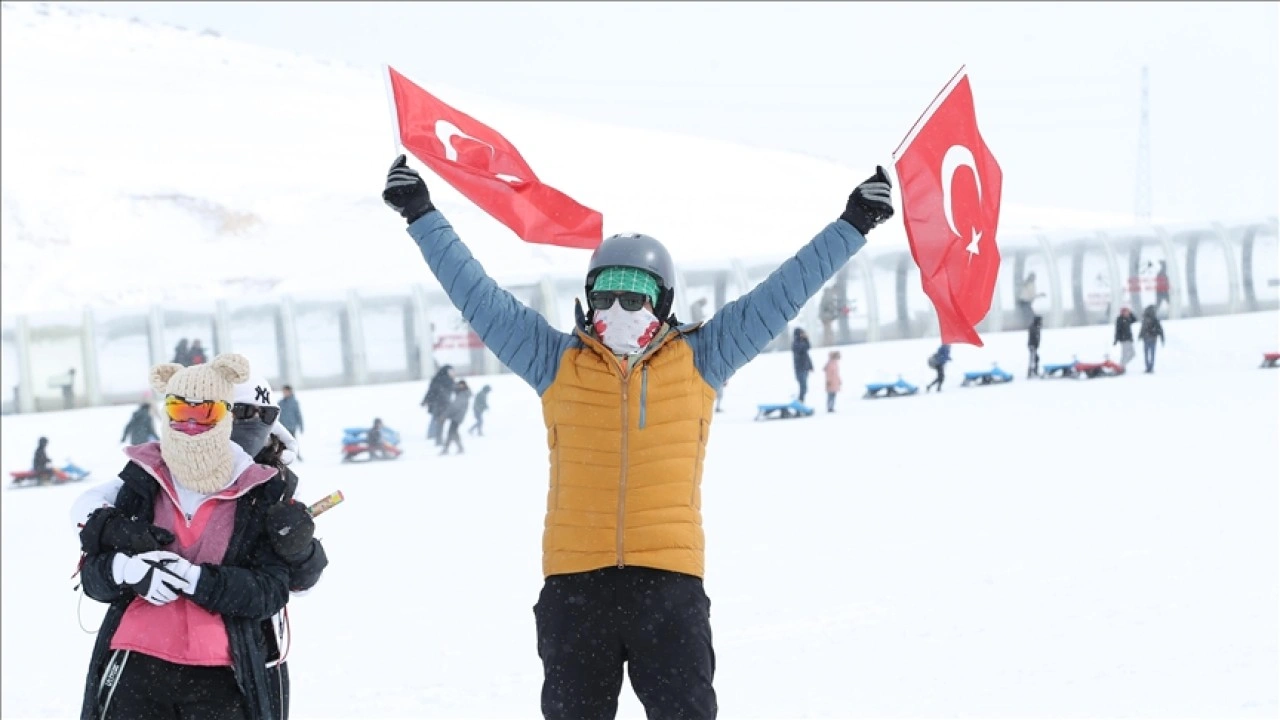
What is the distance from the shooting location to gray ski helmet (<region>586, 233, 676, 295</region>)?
3.79 meters

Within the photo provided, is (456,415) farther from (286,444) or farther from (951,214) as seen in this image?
(286,444)

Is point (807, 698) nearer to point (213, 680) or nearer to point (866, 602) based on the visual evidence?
point (866, 602)

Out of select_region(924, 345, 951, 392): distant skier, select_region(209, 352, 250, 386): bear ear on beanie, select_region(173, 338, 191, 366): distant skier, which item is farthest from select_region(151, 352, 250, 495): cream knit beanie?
select_region(173, 338, 191, 366): distant skier

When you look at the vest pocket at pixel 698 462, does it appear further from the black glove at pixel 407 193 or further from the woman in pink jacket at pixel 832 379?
the woman in pink jacket at pixel 832 379

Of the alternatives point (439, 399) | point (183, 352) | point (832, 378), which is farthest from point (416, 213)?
point (183, 352)

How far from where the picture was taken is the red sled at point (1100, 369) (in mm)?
23356

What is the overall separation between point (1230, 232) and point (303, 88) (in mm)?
67094

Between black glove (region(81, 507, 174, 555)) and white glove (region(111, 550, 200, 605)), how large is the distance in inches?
0.9

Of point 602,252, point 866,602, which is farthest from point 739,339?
point 866,602

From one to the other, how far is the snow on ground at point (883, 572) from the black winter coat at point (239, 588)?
3.36 m

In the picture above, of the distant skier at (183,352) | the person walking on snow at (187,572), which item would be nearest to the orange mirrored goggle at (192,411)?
the person walking on snow at (187,572)

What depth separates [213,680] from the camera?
11.9ft

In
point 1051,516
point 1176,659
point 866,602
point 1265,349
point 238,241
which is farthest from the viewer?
point 238,241

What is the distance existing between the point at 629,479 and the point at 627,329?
0.37 m
